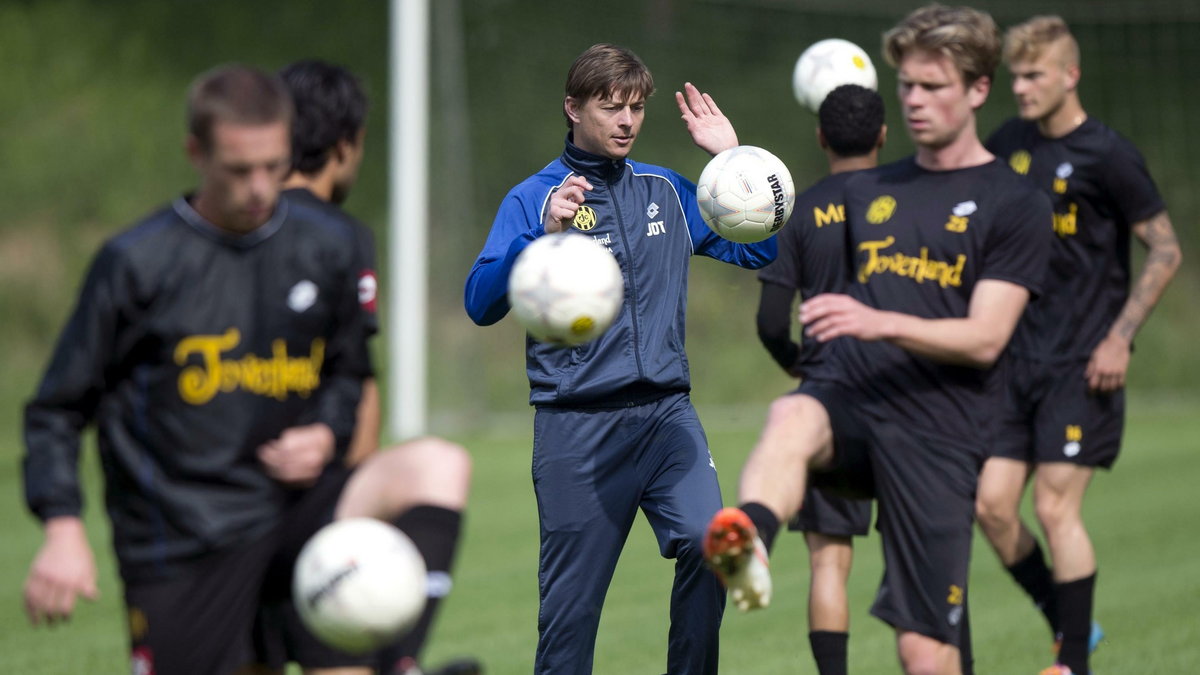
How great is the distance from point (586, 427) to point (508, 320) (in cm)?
1274

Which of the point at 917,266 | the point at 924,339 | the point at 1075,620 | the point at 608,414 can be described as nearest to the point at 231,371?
the point at 608,414

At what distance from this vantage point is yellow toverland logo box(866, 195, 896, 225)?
5.25m

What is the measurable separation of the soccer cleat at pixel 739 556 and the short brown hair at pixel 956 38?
187cm

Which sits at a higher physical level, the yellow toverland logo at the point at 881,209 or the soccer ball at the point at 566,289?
the yellow toverland logo at the point at 881,209

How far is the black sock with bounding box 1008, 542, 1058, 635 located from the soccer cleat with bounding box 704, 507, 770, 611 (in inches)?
114

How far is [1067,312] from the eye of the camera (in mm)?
7141

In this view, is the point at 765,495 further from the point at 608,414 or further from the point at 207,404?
the point at 207,404

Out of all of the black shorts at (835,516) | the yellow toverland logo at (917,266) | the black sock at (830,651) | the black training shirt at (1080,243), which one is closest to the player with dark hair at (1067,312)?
the black training shirt at (1080,243)

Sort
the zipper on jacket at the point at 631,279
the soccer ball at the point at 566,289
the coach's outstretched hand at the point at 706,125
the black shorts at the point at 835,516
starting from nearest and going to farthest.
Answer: the soccer ball at the point at 566,289 → the zipper on jacket at the point at 631,279 → the coach's outstretched hand at the point at 706,125 → the black shorts at the point at 835,516

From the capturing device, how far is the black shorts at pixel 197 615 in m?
3.92

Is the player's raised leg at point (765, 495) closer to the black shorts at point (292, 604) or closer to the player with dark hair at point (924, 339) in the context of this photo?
the player with dark hair at point (924, 339)

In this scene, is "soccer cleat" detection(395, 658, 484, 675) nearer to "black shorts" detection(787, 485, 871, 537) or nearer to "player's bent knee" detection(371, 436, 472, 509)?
"player's bent knee" detection(371, 436, 472, 509)

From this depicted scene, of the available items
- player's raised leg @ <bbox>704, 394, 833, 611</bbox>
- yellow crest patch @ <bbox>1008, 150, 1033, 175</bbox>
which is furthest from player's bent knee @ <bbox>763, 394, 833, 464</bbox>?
yellow crest patch @ <bbox>1008, 150, 1033, 175</bbox>

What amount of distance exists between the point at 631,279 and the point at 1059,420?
8.78ft
